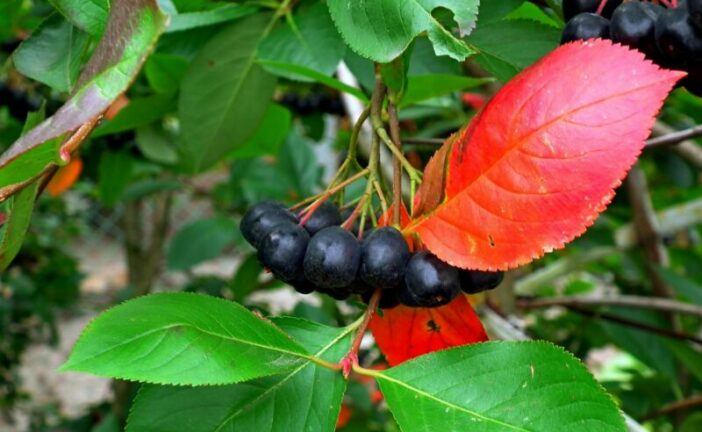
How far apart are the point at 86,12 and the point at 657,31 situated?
1.32 ft

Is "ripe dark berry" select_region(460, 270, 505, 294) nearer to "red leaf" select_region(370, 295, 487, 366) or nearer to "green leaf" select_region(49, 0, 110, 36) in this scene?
"red leaf" select_region(370, 295, 487, 366)

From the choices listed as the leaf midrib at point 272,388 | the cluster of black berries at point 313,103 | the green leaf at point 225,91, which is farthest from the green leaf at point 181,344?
the cluster of black berries at point 313,103

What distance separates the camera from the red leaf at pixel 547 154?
1.67 feet

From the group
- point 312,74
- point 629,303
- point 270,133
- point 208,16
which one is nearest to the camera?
point 312,74

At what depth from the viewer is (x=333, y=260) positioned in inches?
23.8

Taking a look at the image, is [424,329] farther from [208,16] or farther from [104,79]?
[208,16]

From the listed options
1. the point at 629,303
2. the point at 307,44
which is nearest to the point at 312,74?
the point at 307,44

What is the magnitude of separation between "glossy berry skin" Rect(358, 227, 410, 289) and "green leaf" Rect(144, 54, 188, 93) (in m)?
0.57

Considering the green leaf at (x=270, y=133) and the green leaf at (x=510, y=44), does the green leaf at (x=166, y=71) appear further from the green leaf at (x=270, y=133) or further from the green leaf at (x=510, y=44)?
the green leaf at (x=510, y=44)

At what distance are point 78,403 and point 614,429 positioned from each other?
436 centimetres

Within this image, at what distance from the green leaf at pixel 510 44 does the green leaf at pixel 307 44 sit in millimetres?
238

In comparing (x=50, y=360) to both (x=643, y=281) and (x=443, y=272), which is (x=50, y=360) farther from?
(x=443, y=272)

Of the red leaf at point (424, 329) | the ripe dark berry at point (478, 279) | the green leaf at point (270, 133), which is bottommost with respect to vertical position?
the green leaf at point (270, 133)

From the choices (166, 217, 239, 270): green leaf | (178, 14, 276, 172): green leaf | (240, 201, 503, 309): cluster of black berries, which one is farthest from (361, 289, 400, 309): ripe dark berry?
(166, 217, 239, 270): green leaf
